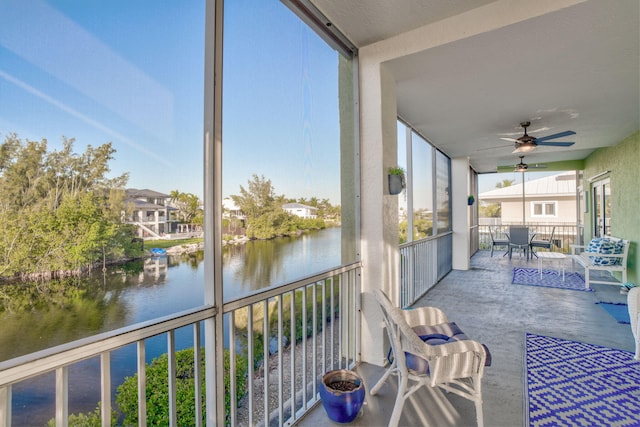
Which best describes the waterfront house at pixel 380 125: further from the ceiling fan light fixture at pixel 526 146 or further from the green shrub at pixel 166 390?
the ceiling fan light fixture at pixel 526 146

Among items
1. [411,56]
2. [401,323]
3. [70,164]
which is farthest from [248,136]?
[411,56]

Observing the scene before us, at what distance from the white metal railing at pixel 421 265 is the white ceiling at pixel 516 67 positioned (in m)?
1.79

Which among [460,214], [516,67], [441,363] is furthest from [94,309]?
[460,214]

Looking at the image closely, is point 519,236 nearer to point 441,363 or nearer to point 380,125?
point 380,125

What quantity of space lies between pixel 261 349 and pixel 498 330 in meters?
2.73

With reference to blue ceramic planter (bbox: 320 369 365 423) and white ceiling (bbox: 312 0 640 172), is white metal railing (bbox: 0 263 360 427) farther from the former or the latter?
white ceiling (bbox: 312 0 640 172)

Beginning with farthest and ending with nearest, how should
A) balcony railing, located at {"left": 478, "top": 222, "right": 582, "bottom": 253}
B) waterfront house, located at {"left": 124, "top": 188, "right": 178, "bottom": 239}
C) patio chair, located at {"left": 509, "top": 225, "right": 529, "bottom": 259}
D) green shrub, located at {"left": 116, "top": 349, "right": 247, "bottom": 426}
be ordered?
balcony railing, located at {"left": 478, "top": 222, "right": 582, "bottom": 253}, patio chair, located at {"left": 509, "top": 225, "right": 529, "bottom": 259}, green shrub, located at {"left": 116, "top": 349, "right": 247, "bottom": 426}, waterfront house, located at {"left": 124, "top": 188, "right": 178, "bottom": 239}

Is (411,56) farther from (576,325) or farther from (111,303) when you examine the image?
(576,325)

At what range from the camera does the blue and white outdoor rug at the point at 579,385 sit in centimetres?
190

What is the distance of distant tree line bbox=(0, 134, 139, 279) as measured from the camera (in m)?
0.83

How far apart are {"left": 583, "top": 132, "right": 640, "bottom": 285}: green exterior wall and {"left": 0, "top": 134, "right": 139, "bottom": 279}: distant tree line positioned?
6.64 m

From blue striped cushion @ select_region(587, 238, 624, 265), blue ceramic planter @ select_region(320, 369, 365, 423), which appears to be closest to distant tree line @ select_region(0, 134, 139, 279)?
Result: blue ceramic planter @ select_region(320, 369, 365, 423)

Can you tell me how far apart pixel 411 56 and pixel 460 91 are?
3.53 feet

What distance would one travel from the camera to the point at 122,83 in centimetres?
104
